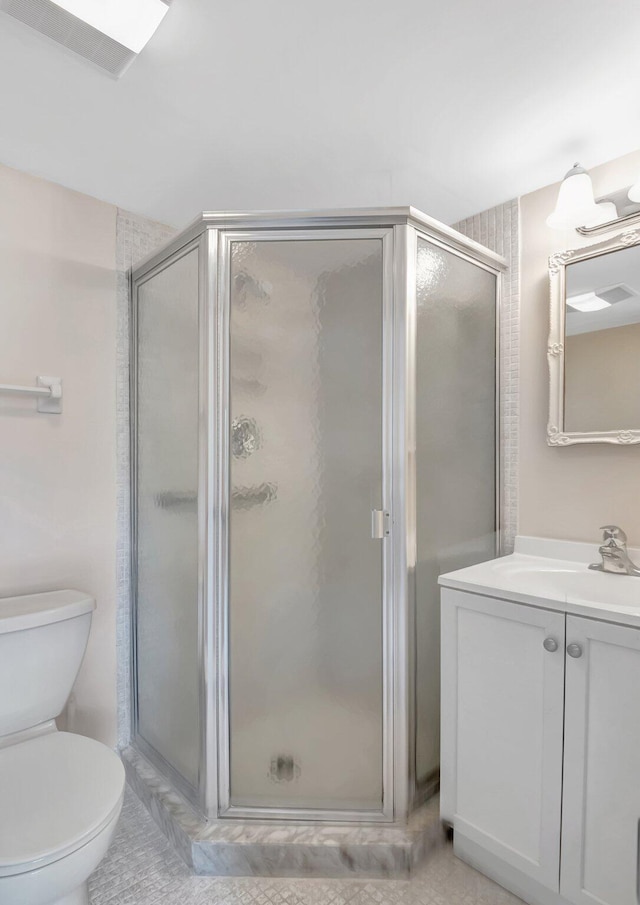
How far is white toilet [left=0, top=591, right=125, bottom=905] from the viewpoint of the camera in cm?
109

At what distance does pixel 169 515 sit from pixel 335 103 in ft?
4.68

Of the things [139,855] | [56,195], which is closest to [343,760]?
[139,855]

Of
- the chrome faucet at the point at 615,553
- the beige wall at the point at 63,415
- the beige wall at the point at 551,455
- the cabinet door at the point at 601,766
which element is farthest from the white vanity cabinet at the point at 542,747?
the beige wall at the point at 63,415

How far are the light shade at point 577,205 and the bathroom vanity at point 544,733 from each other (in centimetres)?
118

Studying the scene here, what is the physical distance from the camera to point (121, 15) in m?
1.12

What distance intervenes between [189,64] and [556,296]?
1.39 m

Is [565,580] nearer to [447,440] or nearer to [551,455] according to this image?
[551,455]

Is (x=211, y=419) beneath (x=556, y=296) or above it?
beneath

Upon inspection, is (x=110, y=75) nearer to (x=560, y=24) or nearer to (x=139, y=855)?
(x=560, y=24)

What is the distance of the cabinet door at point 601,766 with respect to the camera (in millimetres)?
1155

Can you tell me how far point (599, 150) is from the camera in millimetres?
1641

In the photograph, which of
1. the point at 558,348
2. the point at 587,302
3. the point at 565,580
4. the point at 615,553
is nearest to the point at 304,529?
the point at 565,580

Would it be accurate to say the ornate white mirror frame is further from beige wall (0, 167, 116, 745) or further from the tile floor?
beige wall (0, 167, 116, 745)

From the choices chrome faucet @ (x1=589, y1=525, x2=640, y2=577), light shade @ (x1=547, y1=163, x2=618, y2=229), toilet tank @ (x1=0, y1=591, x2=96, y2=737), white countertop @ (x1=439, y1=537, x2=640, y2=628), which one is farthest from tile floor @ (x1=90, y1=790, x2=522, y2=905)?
light shade @ (x1=547, y1=163, x2=618, y2=229)
